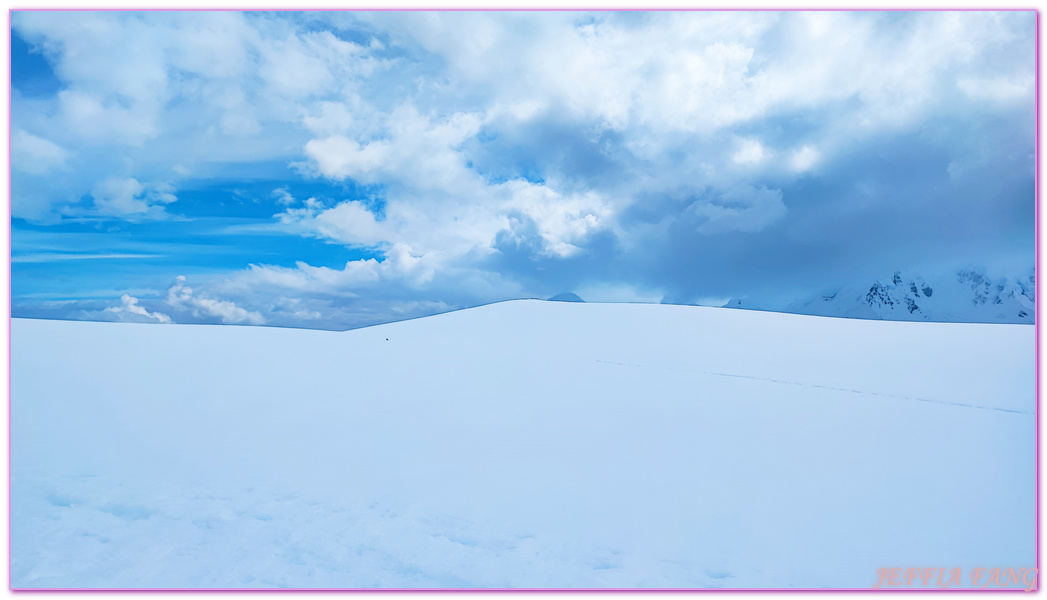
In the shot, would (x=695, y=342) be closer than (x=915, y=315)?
Yes

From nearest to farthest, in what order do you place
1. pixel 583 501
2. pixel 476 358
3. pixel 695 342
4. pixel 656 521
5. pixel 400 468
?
1. pixel 656 521
2. pixel 583 501
3. pixel 400 468
4. pixel 476 358
5. pixel 695 342

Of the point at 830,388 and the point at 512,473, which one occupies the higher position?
the point at 830,388

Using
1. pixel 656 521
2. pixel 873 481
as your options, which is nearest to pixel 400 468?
pixel 656 521

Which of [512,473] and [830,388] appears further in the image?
[830,388]

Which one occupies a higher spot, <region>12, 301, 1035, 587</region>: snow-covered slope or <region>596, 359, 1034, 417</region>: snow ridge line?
<region>596, 359, 1034, 417</region>: snow ridge line

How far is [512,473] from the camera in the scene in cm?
365

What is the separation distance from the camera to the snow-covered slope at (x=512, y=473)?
8.95ft

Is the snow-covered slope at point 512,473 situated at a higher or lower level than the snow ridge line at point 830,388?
lower

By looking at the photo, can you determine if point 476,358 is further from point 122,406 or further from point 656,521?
point 656,521

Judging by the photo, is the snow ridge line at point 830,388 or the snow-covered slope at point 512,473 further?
the snow ridge line at point 830,388

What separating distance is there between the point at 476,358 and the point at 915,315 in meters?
229

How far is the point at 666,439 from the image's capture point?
433cm

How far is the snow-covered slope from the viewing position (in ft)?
8.95

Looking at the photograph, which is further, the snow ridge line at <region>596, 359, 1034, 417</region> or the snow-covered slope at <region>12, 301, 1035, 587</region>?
the snow ridge line at <region>596, 359, 1034, 417</region>
